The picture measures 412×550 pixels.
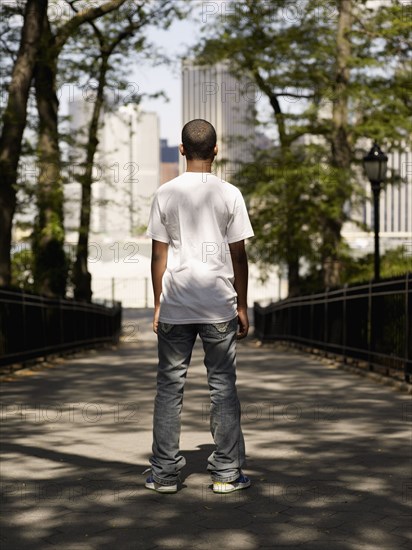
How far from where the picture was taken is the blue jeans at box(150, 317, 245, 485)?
5164 mm

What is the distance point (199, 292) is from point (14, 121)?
11.3 meters

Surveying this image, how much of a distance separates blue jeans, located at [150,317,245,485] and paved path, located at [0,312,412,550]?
0.55 feet

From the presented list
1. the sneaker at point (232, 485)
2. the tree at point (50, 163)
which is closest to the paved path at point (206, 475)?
the sneaker at point (232, 485)

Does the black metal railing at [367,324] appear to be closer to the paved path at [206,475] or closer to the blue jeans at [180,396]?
the paved path at [206,475]

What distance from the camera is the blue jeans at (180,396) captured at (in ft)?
16.9

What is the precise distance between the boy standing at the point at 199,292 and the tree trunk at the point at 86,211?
60.2 ft

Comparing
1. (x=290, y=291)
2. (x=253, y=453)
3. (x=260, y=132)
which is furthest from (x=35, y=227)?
(x=253, y=453)

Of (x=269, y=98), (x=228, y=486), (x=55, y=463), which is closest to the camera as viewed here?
(x=228, y=486)

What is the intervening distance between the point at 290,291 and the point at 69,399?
21798 mm

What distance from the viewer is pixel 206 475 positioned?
224 inches

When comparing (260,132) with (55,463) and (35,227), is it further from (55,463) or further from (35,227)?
(55,463)

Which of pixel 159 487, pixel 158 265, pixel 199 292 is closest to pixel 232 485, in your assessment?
pixel 159 487

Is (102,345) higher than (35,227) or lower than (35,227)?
lower

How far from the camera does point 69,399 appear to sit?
394 inches
